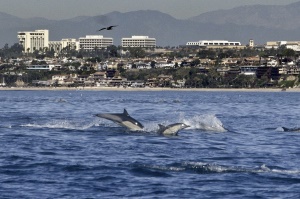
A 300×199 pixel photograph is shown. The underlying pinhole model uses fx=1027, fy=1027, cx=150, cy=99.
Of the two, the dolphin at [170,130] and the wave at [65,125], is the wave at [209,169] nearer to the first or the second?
the dolphin at [170,130]

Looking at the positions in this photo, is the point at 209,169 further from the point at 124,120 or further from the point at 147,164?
the point at 124,120

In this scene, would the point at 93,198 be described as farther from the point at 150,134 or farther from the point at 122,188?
the point at 150,134

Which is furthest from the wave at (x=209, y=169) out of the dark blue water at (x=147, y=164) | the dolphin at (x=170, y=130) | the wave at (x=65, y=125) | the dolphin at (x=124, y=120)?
the wave at (x=65, y=125)

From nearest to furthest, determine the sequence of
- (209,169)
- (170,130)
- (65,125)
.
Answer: (209,169), (170,130), (65,125)

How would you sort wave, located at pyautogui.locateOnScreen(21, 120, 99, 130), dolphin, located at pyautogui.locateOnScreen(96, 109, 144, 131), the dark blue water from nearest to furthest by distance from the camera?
the dark blue water < dolphin, located at pyautogui.locateOnScreen(96, 109, 144, 131) < wave, located at pyautogui.locateOnScreen(21, 120, 99, 130)

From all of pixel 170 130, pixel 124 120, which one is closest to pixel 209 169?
pixel 170 130

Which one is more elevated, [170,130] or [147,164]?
[170,130]

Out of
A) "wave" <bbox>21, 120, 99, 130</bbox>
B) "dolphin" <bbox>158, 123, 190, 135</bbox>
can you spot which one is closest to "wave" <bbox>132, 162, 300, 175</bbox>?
"dolphin" <bbox>158, 123, 190, 135</bbox>

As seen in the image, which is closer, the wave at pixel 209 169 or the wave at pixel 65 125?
the wave at pixel 209 169

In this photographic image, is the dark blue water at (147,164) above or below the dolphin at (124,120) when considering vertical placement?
below

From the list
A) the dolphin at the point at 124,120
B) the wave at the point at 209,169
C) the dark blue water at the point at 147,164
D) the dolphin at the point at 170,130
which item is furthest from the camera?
the dolphin at the point at 124,120

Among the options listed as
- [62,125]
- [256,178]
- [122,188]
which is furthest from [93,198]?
[62,125]

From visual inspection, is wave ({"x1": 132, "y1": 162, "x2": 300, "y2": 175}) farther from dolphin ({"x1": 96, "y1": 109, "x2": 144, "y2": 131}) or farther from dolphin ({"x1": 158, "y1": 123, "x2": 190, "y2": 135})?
dolphin ({"x1": 96, "y1": 109, "x2": 144, "y2": 131})

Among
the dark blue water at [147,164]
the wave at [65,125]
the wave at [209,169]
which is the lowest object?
the wave at [65,125]
